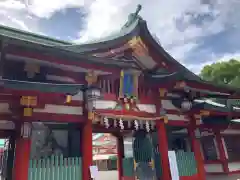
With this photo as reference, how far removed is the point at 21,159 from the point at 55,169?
1064 mm

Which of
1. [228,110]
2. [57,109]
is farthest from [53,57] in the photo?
[228,110]

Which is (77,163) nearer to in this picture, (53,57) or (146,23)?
(53,57)

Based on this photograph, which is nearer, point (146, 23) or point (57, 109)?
point (57, 109)

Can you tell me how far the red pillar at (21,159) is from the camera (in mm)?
6371

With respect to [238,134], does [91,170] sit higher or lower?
lower

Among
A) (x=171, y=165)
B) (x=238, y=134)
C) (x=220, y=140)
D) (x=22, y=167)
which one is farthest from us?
(x=238, y=134)

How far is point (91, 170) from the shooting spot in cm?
735

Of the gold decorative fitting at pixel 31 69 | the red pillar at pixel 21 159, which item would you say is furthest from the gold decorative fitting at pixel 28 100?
the gold decorative fitting at pixel 31 69

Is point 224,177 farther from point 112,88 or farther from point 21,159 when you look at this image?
point 21,159

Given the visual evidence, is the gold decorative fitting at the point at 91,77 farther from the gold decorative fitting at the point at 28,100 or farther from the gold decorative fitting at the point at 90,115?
the gold decorative fitting at the point at 28,100

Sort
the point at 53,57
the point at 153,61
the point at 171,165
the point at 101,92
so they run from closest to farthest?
1. the point at 53,57
2. the point at 101,92
3. the point at 171,165
4. the point at 153,61

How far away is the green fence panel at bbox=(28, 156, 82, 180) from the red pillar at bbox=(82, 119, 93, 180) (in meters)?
0.16

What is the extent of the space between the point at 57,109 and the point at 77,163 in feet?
6.20

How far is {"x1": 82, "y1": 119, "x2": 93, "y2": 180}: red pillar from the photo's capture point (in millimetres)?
7391
